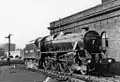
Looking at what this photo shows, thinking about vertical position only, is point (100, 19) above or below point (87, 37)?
above

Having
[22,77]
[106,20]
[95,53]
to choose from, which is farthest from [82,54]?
[106,20]

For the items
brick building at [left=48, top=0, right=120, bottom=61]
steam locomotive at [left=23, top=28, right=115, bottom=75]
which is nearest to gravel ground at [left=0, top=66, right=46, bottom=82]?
steam locomotive at [left=23, top=28, right=115, bottom=75]

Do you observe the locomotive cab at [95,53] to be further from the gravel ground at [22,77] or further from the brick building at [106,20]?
the brick building at [106,20]

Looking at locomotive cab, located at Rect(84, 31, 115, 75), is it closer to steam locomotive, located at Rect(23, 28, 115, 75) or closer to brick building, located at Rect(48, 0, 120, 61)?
steam locomotive, located at Rect(23, 28, 115, 75)

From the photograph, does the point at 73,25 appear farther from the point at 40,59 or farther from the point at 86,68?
the point at 86,68

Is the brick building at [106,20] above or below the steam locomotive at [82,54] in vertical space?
above

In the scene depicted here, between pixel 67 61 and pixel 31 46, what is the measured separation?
8182mm

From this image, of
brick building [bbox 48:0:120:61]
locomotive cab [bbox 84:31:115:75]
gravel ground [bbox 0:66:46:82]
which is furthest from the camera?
brick building [bbox 48:0:120:61]

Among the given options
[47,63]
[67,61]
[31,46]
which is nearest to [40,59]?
[47,63]

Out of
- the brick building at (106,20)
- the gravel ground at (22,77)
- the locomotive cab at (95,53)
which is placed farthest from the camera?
the brick building at (106,20)

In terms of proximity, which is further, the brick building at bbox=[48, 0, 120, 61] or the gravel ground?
the brick building at bbox=[48, 0, 120, 61]

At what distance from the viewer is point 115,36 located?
17125 millimetres

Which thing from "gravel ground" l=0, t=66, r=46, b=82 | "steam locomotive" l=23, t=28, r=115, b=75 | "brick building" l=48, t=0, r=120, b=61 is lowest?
"gravel ground" l=0, t=66, r=46, b=82

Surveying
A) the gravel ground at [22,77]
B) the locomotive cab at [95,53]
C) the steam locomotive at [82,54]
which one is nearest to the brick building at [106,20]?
the steam locomotive at [82,54]
